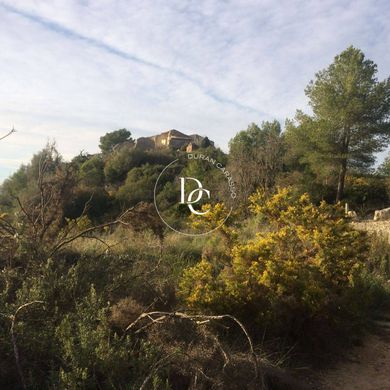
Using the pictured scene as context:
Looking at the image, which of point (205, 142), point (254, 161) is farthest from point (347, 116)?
point (205, 142)

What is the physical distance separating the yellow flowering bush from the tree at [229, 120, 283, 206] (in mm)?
5812

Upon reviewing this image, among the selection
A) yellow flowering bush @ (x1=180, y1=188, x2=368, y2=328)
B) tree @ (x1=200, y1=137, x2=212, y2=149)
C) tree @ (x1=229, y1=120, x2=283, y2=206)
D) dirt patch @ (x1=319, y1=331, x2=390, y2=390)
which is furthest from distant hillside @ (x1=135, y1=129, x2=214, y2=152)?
dirt patch @ (x1=319, y1=331, x2=390, y2=390)

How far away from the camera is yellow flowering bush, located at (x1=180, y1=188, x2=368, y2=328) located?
173 inches

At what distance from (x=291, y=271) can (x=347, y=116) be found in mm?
15365

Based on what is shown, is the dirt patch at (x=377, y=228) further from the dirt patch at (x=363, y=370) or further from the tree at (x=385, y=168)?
the tree at (x=385, y=168)

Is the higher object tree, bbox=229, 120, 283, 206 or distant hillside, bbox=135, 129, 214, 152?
distant hillside, bbox=135, 129, 214, 152

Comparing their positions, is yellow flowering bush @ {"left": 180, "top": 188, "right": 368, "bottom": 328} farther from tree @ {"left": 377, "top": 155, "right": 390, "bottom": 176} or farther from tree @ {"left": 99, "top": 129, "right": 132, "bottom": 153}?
tree @ {"left": 99, "top": 129, "right": 132, "bottom": 153}

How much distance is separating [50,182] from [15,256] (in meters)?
1.39

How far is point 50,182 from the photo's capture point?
19.4ft

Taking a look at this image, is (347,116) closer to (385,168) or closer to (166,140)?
(385,168)

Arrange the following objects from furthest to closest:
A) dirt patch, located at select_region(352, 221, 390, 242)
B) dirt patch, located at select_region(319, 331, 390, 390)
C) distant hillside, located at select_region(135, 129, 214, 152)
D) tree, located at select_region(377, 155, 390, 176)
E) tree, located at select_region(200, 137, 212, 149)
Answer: distant hillside, located at select_region(135, 129, 214, 152) → tree, located at select_region(200, 137, 212, 149) → tree, located at select_region(377, 155, 390, 176) → dirt patch, located at select_region(352, 221, 390, 242) → dirt patch, located at select_region(319, 331, 390, 390)

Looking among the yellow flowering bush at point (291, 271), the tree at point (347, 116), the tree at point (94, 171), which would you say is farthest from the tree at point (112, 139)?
the yellow flowering bush at point (291, 271)

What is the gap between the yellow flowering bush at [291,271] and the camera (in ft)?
14.4

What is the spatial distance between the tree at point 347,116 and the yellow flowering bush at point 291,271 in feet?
44.1
